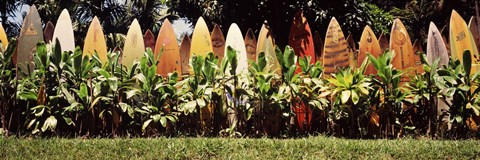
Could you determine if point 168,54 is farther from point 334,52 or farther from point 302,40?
point 334,52

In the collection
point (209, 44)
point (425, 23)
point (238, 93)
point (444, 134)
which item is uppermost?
point (425, 23)

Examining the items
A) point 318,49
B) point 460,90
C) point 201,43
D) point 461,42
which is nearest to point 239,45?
point 201,43

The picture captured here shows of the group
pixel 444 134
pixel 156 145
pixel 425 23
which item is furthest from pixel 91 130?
pixel 425 23

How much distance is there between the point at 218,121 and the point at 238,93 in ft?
1.01

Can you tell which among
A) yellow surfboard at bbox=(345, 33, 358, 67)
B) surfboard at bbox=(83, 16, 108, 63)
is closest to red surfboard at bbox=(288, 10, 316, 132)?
yellow surfboard at bbox=(345, 33, 358, 67)

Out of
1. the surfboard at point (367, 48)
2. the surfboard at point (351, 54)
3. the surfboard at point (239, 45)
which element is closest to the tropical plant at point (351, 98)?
the surfboard at point (351, 54)

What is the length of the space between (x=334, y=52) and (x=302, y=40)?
0.38 m

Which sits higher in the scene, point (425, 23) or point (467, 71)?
point (425, 23)

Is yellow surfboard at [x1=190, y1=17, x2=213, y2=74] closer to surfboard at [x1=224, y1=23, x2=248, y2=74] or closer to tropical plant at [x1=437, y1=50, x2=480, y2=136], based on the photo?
surfboard at [x1=224, y1=23, x2=248, y2=74]

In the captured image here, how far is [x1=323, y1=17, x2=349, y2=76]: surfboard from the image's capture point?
4.23m

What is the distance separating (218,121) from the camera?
3842 millimetres

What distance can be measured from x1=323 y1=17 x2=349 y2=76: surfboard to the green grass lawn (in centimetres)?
113

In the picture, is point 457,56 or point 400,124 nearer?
point 400,124

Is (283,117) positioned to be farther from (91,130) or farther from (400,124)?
(91,130)
